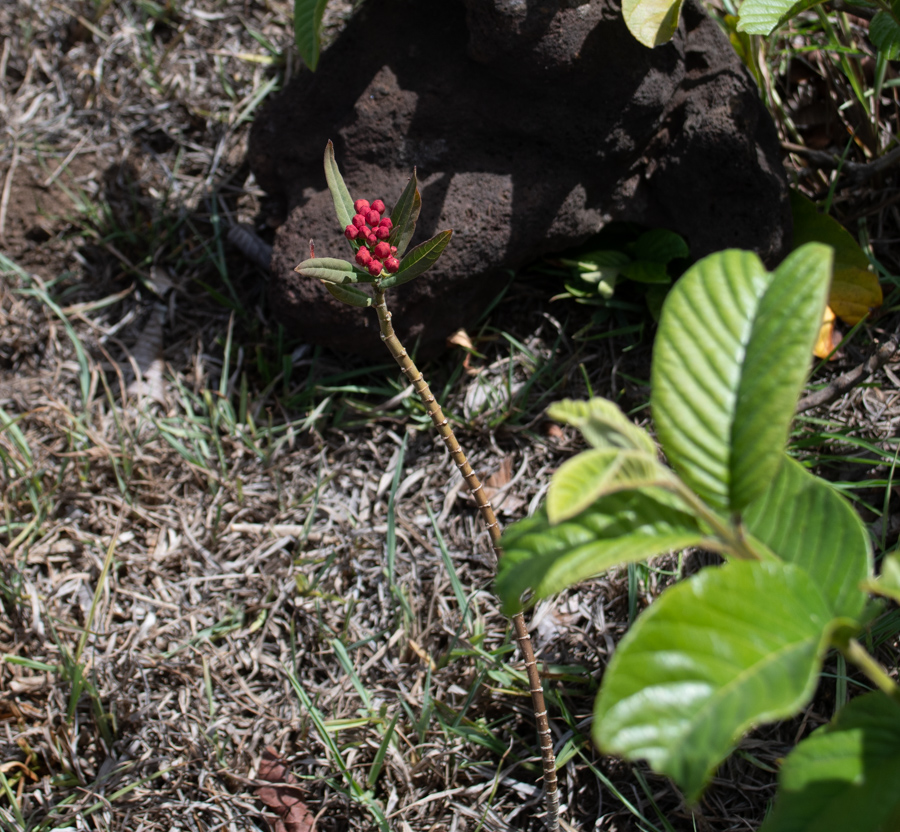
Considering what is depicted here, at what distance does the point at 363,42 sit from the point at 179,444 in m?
1.32

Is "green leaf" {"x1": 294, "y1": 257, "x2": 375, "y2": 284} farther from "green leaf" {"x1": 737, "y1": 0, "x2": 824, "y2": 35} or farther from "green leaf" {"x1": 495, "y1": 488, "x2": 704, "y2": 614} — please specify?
"green leaf" {"x1": 737, "y1": 0, "x2": 824, "y2": 35}

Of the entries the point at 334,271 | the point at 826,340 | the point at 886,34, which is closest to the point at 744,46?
the point at 886,34

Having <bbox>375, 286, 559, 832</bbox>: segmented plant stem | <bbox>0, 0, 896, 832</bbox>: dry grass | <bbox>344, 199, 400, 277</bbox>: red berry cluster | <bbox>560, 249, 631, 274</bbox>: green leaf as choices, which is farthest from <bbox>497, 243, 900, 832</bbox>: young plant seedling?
<bbox>560, 249, 631, 274</bbox>: green leaf

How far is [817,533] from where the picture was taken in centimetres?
74

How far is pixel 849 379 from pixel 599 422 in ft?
5.06

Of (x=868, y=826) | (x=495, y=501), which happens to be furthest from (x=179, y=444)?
(x=868, y=826)

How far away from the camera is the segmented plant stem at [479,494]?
104cm

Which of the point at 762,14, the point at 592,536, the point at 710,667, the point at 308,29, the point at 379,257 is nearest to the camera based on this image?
the point at 710,667

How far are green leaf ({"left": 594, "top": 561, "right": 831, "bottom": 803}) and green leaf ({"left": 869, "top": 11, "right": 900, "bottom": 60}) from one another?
→ 1.46 meters

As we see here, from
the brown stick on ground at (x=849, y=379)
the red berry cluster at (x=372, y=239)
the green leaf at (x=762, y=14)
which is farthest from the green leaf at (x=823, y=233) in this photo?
the red berry cluster at (x=372, y=239)

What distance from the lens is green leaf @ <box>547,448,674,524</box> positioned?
1.98 ft

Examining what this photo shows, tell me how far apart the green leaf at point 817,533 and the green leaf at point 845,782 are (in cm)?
13

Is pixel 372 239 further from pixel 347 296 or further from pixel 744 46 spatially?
pixel 744 46

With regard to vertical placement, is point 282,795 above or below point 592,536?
below
